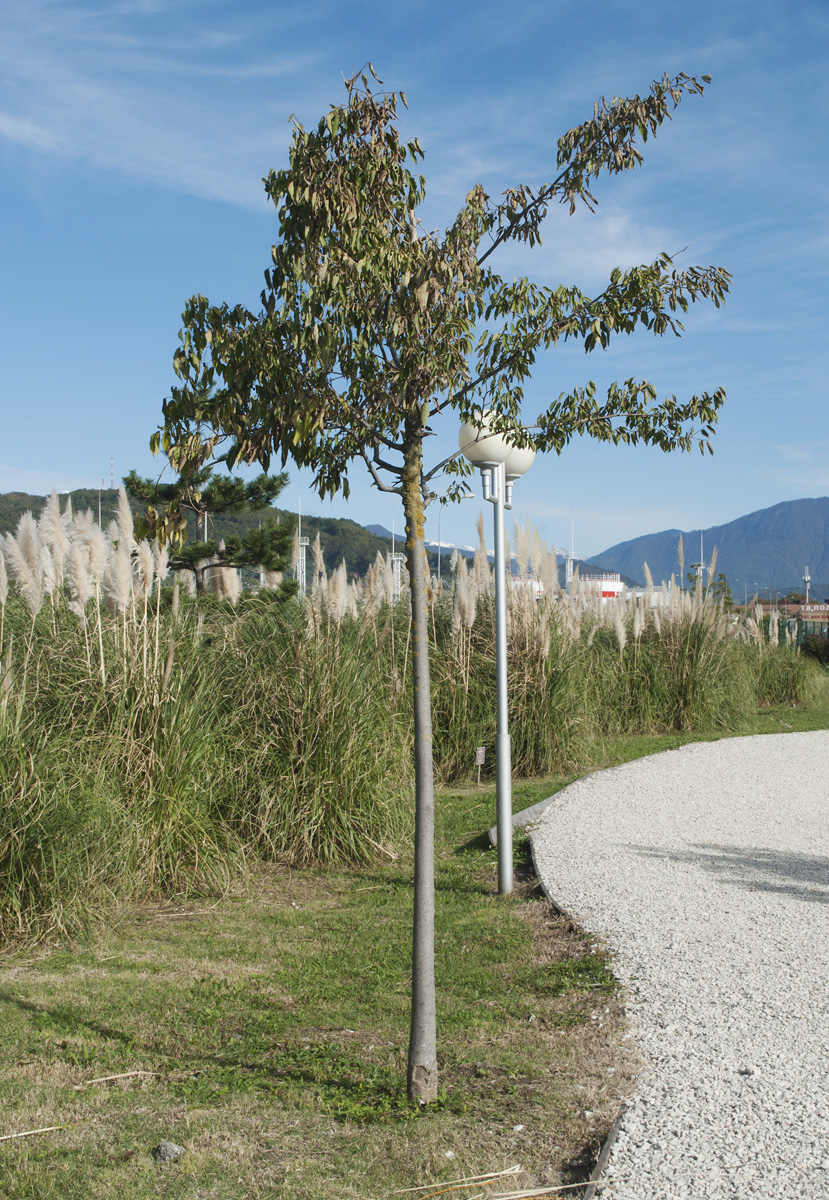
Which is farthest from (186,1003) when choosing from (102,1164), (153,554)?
(153,554)

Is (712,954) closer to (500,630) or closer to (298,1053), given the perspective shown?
(298,1053)

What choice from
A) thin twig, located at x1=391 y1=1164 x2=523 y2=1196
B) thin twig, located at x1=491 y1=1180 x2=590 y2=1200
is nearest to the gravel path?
thin twig, located at x1=491 y1=1180 x2=590 y2=1200

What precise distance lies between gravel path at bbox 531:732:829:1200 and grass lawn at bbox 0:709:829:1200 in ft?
0.54

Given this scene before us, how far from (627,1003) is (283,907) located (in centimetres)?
224

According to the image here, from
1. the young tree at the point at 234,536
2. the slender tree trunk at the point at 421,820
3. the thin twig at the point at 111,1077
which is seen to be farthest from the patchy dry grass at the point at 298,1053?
the young tree at the point at 234,536

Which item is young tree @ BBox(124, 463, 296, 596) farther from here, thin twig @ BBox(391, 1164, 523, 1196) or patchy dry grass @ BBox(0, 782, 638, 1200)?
thin twig @ BBox(391, 1164, 523, 1196)

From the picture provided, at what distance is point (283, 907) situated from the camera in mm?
5246

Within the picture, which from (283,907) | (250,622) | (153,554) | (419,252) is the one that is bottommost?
(283,907)

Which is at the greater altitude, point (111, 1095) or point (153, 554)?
point (153, 554)

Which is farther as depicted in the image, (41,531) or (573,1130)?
(41,531)

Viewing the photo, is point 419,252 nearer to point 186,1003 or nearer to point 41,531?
point 186,1003

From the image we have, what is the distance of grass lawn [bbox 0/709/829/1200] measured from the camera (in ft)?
8.32

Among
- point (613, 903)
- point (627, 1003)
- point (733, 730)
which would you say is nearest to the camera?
point (627, 1003)

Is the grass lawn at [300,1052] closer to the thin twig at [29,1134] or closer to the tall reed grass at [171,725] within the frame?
the thin twig at [29,1134]
